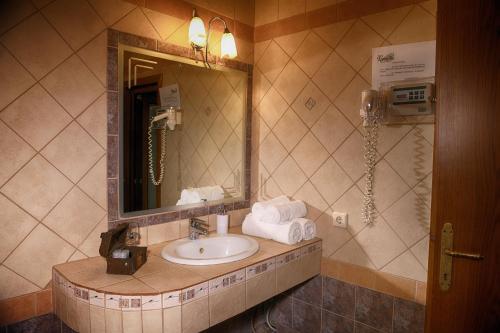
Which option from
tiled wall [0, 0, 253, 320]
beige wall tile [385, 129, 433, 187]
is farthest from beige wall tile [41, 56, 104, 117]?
beige wall tile [385, 129, 433, 187]

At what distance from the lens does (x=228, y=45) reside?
1.90 meters

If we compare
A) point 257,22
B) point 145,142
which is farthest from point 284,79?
point 145,142

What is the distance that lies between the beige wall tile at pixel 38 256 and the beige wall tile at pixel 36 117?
1.15 feet

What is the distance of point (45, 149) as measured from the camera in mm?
1360

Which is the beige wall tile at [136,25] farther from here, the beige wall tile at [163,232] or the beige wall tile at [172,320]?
the beige wall tile at [172,320]

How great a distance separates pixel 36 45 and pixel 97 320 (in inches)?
40.6

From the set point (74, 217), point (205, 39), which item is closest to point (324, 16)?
point (205, 39)

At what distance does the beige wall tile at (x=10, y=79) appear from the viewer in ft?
4.09

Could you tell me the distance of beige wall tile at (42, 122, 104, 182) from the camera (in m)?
1.39

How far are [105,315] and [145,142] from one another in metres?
0.79

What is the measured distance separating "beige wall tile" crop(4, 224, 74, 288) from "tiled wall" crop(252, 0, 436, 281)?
1168 millimetres

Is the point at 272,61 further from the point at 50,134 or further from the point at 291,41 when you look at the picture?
the point at 50,134

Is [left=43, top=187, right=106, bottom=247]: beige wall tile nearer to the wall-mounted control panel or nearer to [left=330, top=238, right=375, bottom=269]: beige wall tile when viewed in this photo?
[left=330, top=238, right=375, bottom=269]: beige wall tile

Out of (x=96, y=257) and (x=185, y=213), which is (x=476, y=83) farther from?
(x=96, y=257)
